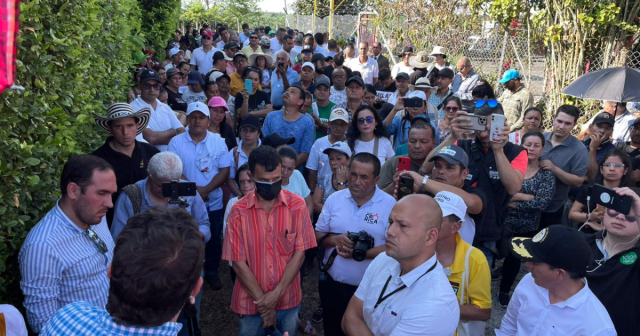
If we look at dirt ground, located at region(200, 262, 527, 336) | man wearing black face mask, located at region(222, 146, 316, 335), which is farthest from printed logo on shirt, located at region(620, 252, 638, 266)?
man wearing black face mask, located at region(222, 146, 316, 335)

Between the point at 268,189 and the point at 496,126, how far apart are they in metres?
1.98

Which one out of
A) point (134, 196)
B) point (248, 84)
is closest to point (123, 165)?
point (134, 196)

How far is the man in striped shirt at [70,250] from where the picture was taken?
2600mm

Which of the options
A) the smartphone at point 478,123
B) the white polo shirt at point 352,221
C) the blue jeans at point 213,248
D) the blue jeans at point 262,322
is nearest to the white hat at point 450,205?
the white polo shirt at point 352,221

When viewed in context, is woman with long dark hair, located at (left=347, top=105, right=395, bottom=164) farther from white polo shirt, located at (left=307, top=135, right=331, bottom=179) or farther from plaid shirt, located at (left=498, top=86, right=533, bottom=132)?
plaid shirt, located at (left=498, top=86, right=533, bottom=132)

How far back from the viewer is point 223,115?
20.4 feet

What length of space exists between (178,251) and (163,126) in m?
4.38

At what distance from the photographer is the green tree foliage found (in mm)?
2834

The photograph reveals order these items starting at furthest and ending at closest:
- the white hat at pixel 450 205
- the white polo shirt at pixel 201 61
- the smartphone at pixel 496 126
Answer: the white polo shirt at pixel 201 61, the smartphone at pixel 496 126, the white hat at pixel 450 205

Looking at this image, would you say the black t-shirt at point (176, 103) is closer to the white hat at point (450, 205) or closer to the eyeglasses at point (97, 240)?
the eyeglasses at point (97, 240)

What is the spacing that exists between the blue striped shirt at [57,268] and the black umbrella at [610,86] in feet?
20.1

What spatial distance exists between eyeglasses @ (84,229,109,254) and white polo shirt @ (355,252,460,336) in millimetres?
1596

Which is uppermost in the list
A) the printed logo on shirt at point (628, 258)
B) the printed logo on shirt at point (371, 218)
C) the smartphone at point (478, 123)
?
the smartphone at point (478, 123)

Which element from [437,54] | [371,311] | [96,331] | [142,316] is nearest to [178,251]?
[142,316]
